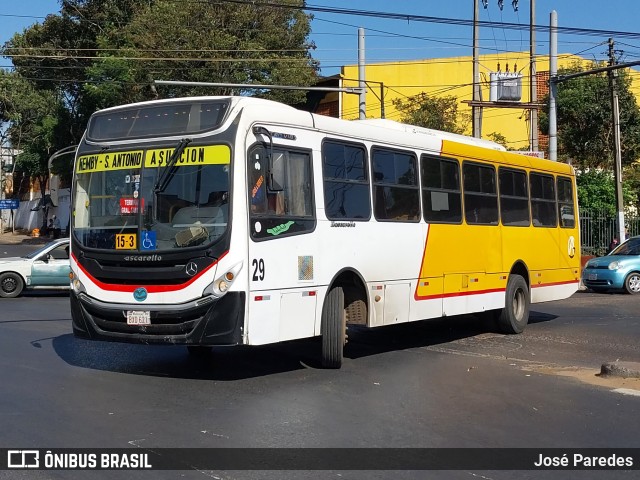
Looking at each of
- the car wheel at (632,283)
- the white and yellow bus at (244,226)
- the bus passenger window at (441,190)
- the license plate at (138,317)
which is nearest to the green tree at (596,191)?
the car wheel at (632,283)

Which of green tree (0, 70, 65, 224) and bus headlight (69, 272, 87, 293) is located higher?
green tree (0, 70, 65, 224)

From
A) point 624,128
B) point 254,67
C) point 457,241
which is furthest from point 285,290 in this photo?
point 624,128

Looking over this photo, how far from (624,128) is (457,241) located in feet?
101

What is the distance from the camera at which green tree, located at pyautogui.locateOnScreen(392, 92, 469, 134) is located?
42.3 meters

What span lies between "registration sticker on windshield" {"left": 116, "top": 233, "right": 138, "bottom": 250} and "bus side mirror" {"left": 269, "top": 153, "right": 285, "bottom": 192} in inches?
64.6

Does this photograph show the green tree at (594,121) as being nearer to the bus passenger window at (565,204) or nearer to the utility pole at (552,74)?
the utility pole at (552,74)

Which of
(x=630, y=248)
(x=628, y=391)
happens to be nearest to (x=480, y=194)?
(x=628, y=391)

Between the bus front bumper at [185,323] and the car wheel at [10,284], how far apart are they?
12836 millimetres

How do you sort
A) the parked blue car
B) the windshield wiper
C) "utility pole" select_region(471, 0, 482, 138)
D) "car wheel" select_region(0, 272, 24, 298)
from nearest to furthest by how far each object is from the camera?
the windshield wiper, "car wheel" select_region(0, 272, 24, 298), the parked blue car, "utility pole" select_region(471, 0, 482, 138)

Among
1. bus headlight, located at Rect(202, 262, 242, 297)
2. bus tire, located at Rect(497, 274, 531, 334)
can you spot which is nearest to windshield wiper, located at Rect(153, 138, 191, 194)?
bus headlight, located at Rect(202, 262, 242, 297)

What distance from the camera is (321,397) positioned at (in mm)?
8734

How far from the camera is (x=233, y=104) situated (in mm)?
9227

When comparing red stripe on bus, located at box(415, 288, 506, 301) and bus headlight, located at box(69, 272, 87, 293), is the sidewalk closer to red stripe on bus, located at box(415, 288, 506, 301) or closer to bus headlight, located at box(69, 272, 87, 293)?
red stripe on bus, located at box(415, 288, 506, 301)

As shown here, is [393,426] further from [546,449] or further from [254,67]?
[254,67]
